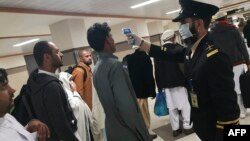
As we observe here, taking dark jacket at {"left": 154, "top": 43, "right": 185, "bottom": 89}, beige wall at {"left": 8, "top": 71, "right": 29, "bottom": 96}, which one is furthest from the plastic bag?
beige wall at {"left": 8, "top": 71, "right": 29, "bottom": 96}

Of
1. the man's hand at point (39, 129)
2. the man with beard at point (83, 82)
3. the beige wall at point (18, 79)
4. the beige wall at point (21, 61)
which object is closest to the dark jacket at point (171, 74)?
the man with beard at point (83, 82)

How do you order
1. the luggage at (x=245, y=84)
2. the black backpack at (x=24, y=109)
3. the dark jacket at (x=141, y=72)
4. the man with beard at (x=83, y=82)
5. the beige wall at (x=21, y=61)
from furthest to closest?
the beige wall at (x=21, y=61), the dark jacket at (x=141, y=72), the man with beard at (x=83, y=82), the luggage at (x=245, y=84), the black backpack at (x=24, y=109)

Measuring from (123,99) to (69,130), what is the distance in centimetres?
48

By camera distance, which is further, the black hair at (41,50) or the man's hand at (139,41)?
the man's hand at (139,41)

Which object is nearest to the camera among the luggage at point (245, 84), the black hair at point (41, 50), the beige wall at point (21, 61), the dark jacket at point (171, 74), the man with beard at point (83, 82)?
the black hair at point (41, 50)

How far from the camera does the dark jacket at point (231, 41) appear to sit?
12.3 ft

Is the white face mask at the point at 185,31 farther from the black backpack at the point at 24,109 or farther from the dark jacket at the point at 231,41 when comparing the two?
the dark jacket at the point at 231,41

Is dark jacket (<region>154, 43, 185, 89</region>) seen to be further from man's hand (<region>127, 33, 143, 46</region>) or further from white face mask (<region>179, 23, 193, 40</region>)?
white face mask (<region>179, 23, 193, 40</region>)

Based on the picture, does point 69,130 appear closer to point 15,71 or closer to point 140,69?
point 140,69

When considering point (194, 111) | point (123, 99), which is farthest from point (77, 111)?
point (194, 111)

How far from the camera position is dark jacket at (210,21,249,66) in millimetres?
3740

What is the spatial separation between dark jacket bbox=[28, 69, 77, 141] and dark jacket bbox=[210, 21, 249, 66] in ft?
8.54

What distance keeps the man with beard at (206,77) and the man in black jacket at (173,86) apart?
2034 millimetres

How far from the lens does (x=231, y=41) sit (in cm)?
374
